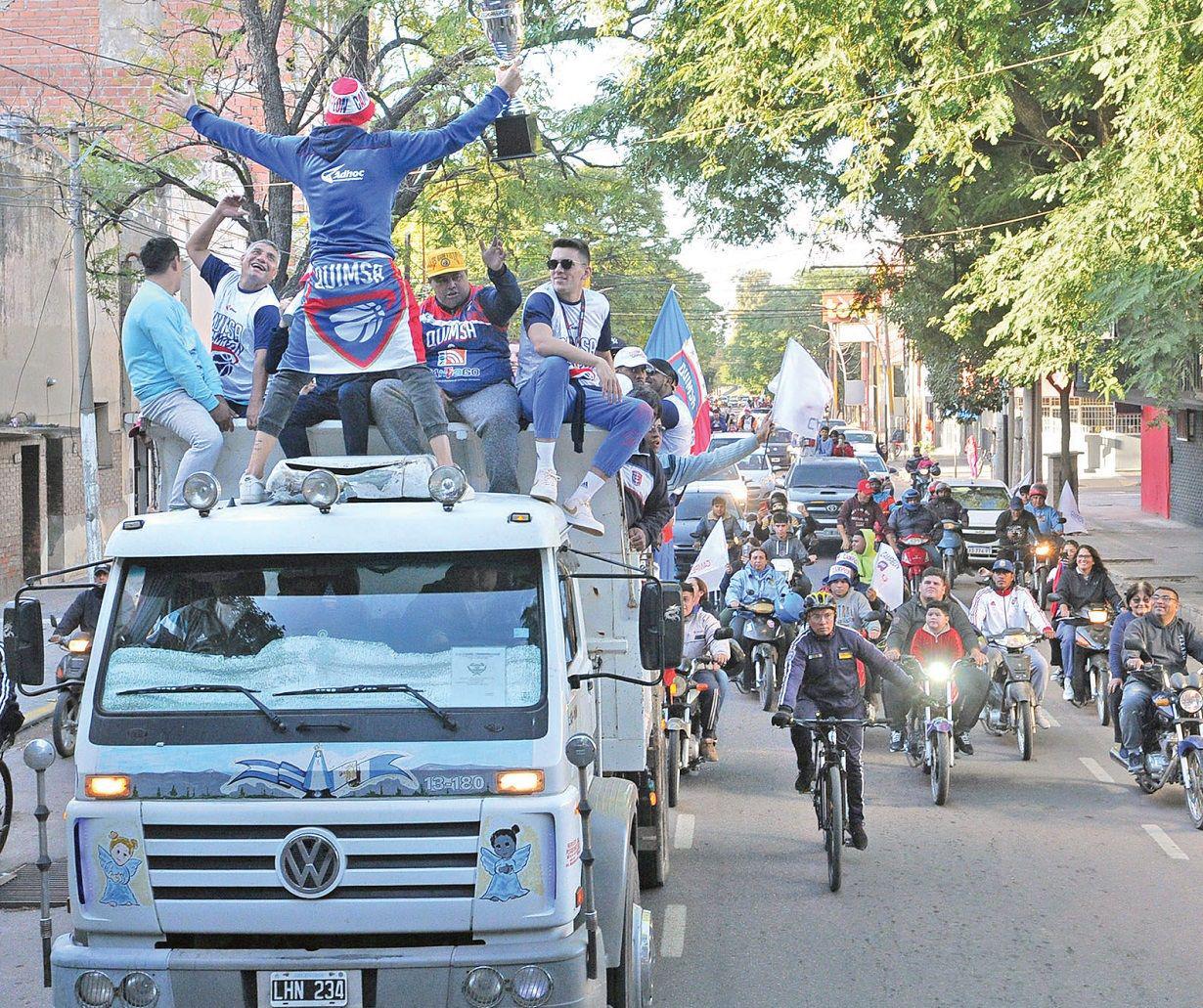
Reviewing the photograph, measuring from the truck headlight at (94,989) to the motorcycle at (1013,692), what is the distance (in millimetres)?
9931

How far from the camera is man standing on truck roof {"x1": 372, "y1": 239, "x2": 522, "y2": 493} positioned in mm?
7793

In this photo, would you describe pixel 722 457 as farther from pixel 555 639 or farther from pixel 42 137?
pixel 42 137

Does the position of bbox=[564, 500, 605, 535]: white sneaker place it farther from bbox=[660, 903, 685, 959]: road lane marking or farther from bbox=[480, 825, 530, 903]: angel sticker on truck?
bbox=[660, 903, 685, 959]: road lane marking

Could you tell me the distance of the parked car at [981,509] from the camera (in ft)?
92.5

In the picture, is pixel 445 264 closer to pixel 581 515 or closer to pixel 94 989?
pixel 581 515

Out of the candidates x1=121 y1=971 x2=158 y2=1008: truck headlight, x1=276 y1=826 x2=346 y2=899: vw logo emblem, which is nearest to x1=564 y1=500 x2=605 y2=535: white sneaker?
x1=276 y1=826 x2=346 y2=899: vw logo emblem

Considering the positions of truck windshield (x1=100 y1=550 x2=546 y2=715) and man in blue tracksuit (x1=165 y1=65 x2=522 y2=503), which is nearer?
truck windshield (x1=100 y1=550 x2=546 y2=715)

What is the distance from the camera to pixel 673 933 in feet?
30.4

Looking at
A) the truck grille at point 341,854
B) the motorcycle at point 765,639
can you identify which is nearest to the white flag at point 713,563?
the motorcycle at point 765,639

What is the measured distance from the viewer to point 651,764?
30.7ft

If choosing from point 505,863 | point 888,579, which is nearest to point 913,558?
point 888,579

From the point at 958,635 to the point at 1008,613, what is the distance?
1593 millimetres

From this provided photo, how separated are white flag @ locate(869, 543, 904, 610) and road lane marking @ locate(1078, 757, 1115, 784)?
10.0 feet

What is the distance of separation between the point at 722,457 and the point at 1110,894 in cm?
368
